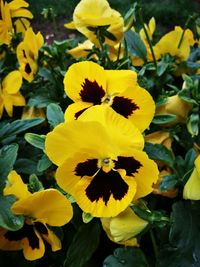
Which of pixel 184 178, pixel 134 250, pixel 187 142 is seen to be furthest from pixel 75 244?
pixel 187 142

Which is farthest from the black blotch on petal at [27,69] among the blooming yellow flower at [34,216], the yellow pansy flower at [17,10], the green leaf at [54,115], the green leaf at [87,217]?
the green leaf at [87,217]

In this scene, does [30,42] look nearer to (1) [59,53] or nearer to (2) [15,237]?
(1) [59,53]

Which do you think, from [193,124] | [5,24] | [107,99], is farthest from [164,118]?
[5,24]

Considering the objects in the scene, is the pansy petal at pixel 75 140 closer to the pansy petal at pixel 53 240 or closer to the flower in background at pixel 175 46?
the pansy petal at pixel 53 240

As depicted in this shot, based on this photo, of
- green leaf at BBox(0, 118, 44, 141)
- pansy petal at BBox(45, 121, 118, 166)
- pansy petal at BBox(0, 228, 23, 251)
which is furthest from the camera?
green leaf at BBox(0, 118, 44, 141)

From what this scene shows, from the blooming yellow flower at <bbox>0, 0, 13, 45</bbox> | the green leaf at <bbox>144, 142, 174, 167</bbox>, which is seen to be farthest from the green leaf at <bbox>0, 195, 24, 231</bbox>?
the blooming yellow flower at <bbox>0, 0, 13, 45</bbox>

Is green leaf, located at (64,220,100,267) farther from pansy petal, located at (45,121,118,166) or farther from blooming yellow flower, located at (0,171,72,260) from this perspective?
pansy petal, located at (45,121,118,166)

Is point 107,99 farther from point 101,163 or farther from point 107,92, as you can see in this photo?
point 101,163
